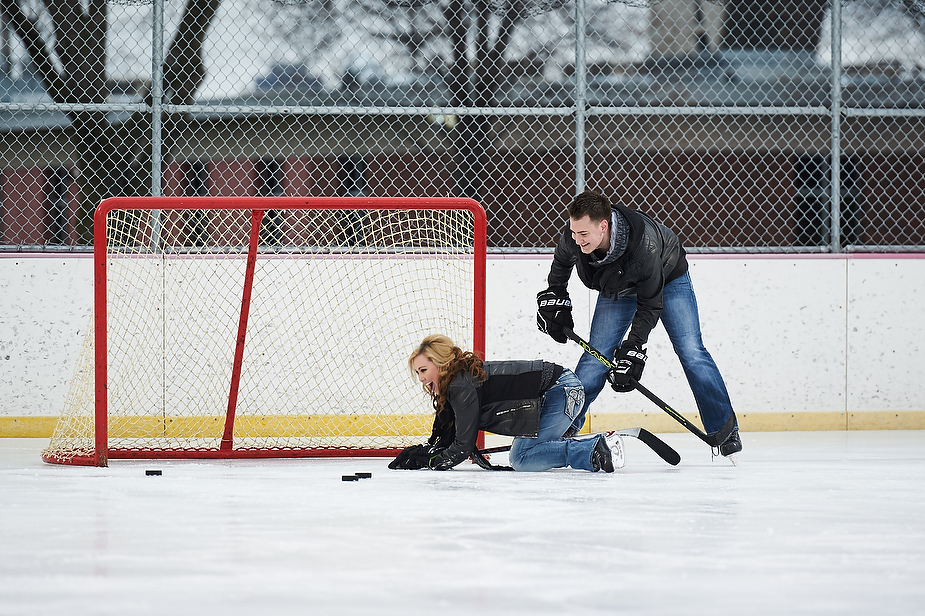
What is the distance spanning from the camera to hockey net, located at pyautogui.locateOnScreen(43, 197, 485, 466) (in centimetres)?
536

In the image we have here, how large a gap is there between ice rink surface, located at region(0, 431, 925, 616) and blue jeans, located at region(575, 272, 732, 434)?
0.28 meters

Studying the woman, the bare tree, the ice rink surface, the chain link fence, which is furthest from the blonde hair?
the bare tree

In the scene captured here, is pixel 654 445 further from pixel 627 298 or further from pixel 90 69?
pixel 90 69

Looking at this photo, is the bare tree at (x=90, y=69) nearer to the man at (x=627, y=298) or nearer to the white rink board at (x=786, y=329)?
the white rink board at (x=786, y=329)

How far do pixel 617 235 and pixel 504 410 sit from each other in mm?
797

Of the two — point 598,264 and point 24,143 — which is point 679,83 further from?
point 24,143

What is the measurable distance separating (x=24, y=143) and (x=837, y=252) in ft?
15.6

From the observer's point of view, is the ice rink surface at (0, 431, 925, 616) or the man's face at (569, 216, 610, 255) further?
the man's face at (569, 216, 610, 255)

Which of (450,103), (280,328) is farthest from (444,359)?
(450,103)

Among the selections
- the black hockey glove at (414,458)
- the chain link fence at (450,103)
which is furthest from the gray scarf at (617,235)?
the chain link fence at (450,103)

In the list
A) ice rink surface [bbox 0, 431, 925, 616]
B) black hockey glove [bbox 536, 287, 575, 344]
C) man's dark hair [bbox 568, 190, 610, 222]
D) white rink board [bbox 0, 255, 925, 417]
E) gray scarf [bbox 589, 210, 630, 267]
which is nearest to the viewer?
ice rink surface [bbox 0, 431, 925, 616]

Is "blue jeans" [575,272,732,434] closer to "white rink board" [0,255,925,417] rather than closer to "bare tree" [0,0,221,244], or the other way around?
"white rink board" [0,255,925,417]

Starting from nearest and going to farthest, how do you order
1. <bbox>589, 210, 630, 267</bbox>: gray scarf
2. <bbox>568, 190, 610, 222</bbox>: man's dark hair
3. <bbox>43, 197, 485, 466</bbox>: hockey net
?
1. <bbox>568, 190, 610, 222</bbox>: man's dark hair
2. <bbox>589, 210, 630, 267</bbox>: gray scarf
3. <bbox>43, 197, 485, 466</bbox>: hockey net

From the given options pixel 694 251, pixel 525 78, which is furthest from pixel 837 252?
pixel 525 78
